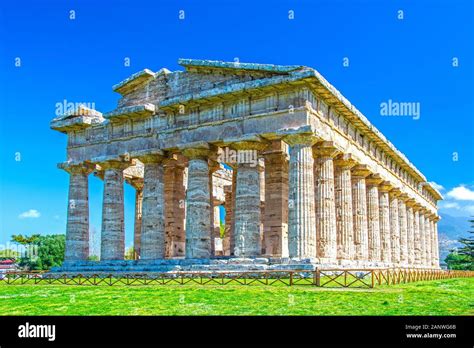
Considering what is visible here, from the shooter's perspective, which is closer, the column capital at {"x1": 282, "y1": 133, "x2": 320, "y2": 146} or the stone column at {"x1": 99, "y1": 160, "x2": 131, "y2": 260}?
the column capital at {"x1": 282, "y1": 133, "x2": 320, "y2": 146}

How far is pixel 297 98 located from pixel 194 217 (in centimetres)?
959

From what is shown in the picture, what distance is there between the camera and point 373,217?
44.0 metres

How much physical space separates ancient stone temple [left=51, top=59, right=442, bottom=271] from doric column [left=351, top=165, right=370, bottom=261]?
7 cm

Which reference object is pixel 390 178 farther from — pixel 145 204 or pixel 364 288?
pixel 364 288

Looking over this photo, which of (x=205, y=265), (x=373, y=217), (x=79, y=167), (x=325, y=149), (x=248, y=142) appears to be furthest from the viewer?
(x=373, y=217)

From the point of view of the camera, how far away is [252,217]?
3362 cm

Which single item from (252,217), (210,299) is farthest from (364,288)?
(252,217)

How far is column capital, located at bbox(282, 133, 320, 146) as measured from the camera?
31906 millimetres

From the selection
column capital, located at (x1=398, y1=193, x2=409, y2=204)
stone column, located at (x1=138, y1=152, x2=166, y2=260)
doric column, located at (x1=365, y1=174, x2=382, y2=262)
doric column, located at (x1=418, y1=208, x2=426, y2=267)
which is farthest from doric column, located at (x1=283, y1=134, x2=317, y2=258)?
doric column, located at (x1=418, y1=208, x2=426, y2=267)

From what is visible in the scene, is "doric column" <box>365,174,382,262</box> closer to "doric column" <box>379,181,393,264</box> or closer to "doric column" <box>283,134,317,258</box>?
"doric column" <box>379,181,393,264</box>

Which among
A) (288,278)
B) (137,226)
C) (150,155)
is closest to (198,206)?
(150,155)

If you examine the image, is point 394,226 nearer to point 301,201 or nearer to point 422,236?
point 422,236

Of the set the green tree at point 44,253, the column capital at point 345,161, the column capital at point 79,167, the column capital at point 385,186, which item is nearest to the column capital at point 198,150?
the column capital at point 345,161

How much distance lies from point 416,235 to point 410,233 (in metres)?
3.50
